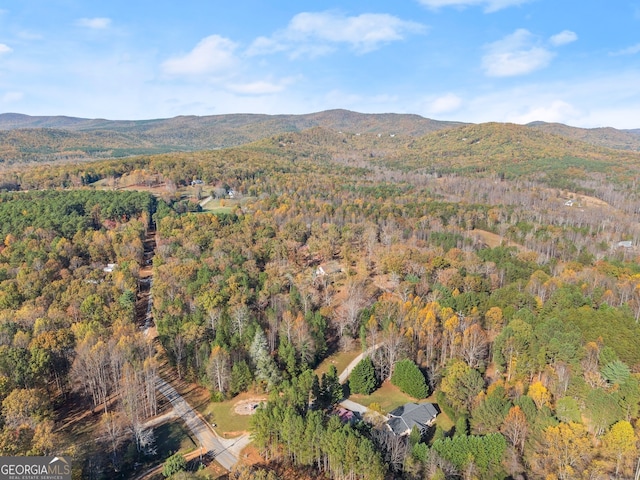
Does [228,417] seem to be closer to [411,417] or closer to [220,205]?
[411,417]

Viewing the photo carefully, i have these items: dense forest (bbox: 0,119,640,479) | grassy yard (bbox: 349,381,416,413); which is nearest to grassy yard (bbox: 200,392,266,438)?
dense forest (bbox: 0,119,640,479)

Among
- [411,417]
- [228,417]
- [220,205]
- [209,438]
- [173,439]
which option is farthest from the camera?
[220,205]

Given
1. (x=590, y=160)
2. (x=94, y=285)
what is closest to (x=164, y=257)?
(x=94, y=285)

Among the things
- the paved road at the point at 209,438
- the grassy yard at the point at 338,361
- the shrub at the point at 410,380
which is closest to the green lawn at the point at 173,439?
the paved road at the point at 209,438

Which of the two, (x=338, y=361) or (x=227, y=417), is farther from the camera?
(x=338, y=361)

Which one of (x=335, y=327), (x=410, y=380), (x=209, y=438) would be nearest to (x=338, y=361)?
(x=335, y=327)

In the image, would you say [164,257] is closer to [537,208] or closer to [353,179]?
[353,179]

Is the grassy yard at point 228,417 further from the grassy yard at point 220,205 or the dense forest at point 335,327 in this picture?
the grassy yard at point 220,205

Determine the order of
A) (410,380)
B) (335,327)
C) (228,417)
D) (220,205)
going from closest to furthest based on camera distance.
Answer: (228,417), (410,380), (335,327), (220,205)
